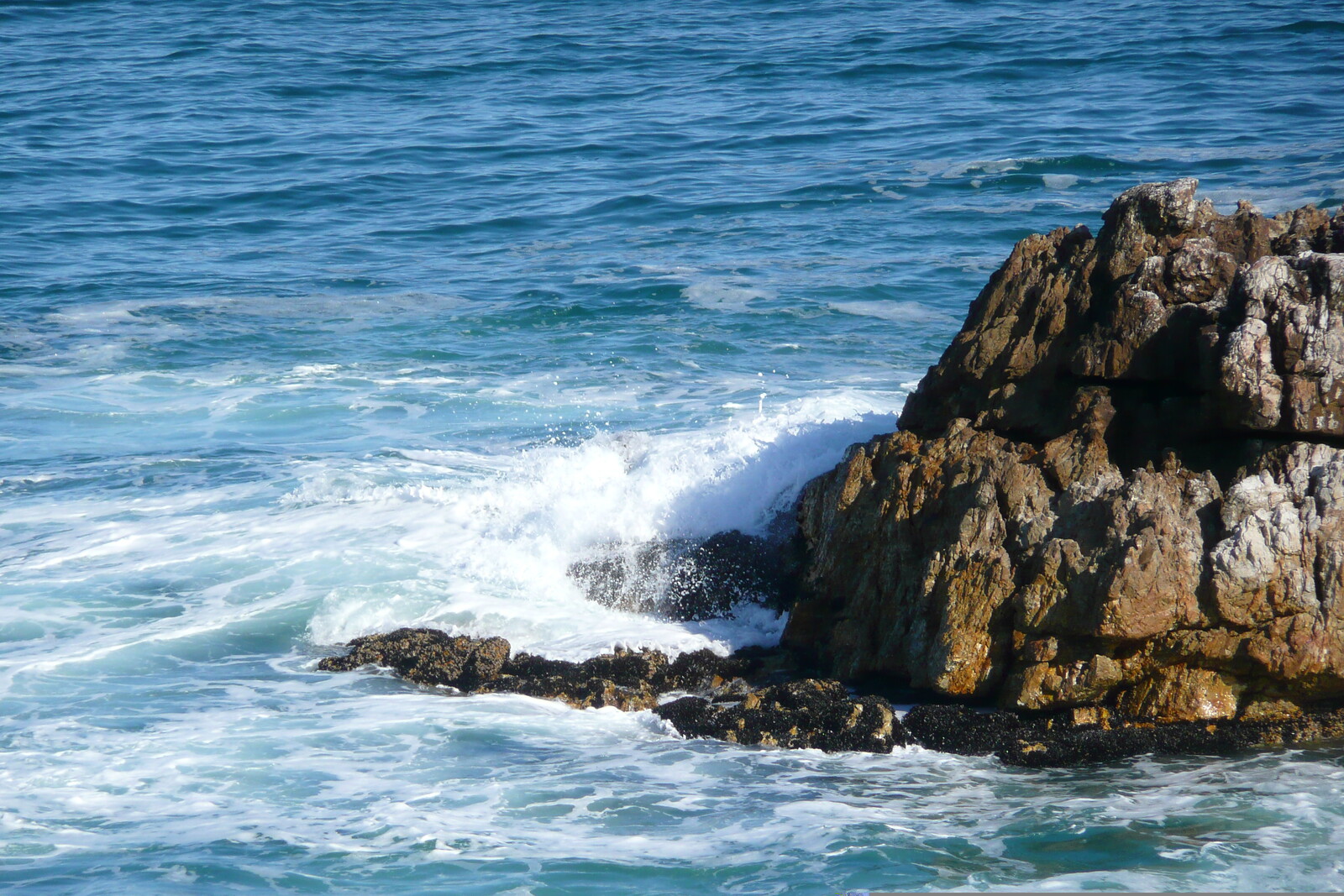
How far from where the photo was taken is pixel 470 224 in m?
A: 17.8

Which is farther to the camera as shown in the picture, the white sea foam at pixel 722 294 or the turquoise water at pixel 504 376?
the white sea foam at pixel 722 294

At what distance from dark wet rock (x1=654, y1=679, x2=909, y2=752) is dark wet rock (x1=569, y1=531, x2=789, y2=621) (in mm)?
1188

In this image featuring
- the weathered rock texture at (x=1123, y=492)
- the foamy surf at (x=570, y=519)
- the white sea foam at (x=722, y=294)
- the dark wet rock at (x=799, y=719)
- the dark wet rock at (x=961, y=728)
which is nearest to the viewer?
the weathered rock texture at (x=1123, y=492)

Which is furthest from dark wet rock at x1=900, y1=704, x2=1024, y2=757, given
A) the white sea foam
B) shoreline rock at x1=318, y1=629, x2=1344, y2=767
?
the white sea foam

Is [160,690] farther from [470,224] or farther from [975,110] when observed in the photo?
[975,110]

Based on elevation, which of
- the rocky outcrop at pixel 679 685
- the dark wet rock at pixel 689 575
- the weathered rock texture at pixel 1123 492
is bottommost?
the rocky outcrop at pixel 679 685

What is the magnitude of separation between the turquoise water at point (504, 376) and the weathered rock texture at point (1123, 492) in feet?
1.65

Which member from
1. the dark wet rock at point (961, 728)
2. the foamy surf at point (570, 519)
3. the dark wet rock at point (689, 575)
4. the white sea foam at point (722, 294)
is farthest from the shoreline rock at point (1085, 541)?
the white sea foam at point (722, 294)

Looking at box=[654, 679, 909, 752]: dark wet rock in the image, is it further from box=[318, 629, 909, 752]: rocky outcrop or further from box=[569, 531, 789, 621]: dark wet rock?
box=[569, 531, 789, 621]: dark wet rock

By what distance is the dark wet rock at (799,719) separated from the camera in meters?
5.85

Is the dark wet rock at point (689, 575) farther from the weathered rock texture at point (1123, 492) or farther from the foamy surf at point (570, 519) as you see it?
the weathered rock texture at point (1123, 492)

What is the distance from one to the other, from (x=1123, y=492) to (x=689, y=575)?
9.26 feet

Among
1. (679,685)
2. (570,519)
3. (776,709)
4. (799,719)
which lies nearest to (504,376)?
(570,519)

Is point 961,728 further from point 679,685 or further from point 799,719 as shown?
point 679,685
